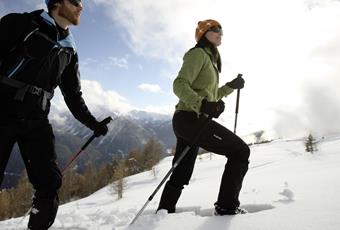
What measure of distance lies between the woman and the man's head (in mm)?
1396

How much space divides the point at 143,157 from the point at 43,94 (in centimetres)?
4976

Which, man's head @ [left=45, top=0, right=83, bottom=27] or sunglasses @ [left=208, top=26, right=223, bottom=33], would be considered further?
sunglasses @ [left=208, top=26, right=223, bottom=33]

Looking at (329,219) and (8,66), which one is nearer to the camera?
(329,219)

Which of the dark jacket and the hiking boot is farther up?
the dark jacket

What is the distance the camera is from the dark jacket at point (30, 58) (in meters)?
3.25

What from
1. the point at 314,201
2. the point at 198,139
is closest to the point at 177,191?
the point at 198,139

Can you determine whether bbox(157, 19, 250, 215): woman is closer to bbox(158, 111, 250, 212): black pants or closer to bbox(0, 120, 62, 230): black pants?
bbox(158, 111, 250, 212): black pants

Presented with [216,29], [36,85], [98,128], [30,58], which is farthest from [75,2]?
[216,29]

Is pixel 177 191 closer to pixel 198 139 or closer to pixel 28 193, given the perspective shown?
pixel 198 139

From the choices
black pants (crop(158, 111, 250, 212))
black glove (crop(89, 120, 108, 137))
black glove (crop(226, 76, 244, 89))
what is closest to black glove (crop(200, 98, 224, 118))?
black pants (crop(158, 111, 250, 212))

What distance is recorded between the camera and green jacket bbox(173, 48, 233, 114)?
4.11m

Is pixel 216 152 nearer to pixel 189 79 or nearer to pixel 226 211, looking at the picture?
pixel 226 211

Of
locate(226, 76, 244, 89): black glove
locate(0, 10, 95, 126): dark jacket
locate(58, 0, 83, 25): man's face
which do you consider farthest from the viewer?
locate(226, 76, 244, 89): black glove

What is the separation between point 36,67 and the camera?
3377mm
